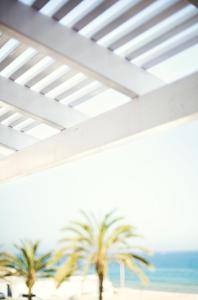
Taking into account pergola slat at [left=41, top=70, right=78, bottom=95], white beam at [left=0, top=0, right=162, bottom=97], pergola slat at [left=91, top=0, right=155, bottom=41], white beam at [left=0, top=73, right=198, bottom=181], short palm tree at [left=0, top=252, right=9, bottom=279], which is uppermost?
pergola slat at [left=41, top=70, right=78, bottom=95]

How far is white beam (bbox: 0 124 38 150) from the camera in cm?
691

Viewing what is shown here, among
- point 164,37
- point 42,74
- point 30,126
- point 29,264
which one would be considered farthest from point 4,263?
point 164,37

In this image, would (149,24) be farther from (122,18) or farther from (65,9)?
(65,9)

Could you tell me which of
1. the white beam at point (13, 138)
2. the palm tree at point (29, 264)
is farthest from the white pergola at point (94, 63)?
the palm tree at point (29, 264)

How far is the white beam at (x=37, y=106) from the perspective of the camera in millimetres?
5324

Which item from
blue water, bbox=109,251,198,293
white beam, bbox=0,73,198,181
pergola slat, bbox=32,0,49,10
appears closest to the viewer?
pergola slat, bbox=32,0,49,10

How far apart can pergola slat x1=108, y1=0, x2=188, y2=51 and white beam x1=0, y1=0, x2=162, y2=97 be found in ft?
0.61

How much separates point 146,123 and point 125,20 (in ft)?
3.81

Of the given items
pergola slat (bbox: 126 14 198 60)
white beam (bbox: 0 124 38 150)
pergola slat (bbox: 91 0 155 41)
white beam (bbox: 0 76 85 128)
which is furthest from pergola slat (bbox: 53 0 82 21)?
white beam (bbox: 0 124 38 150)

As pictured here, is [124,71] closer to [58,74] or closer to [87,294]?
[58,74]

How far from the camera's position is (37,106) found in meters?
5.64

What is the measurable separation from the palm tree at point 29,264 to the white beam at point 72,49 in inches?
169

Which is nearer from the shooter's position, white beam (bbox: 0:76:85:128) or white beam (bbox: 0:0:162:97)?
white beam (bbox: 0:0:162:97)

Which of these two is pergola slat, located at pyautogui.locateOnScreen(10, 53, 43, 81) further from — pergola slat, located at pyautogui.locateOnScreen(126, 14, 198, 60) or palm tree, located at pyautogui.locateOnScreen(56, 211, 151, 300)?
palm tree, located at pyautogui.locateOnScreen(56, 211, 151, 300)
